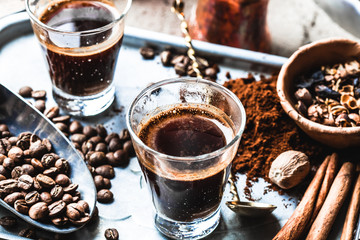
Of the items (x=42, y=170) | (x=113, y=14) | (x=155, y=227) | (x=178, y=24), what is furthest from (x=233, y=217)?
(x=178, y=24)

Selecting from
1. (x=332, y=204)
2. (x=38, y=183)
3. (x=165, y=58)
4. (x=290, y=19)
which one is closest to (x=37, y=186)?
(x=38, y=183)

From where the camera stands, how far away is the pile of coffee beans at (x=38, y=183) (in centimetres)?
125

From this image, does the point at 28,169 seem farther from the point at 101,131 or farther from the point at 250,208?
the point at 250,208

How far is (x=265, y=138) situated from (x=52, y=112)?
0.64 metres

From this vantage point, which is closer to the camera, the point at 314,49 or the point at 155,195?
the point at 155,195

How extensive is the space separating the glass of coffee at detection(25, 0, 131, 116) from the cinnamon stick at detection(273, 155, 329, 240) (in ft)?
2.18

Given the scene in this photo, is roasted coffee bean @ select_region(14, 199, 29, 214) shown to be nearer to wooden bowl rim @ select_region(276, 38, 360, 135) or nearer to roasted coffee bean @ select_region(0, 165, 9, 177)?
roasted coffee bean @ select_region(0, 165, 9, 177)

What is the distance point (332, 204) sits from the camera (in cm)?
131

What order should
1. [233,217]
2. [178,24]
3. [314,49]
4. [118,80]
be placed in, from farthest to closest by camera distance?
1. [178,24]
2. [118,80]
3. [314,49]
4. [233,217]

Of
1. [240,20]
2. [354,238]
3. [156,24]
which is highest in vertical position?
[240,20]

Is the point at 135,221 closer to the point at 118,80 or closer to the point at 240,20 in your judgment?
the point at 118,80

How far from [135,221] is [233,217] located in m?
0.26

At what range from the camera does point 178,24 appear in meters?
2.24

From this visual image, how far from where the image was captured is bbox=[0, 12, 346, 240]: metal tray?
132 cm
